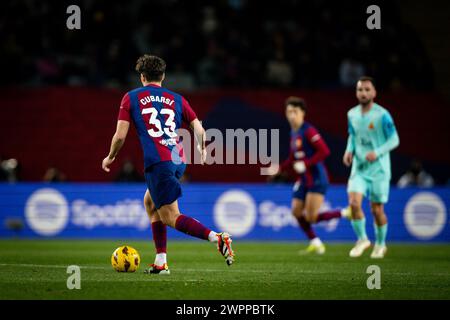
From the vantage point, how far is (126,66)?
20.6 metres

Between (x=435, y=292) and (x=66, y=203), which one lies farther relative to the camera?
(x=66, y=203)

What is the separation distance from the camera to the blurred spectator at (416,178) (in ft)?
64.4

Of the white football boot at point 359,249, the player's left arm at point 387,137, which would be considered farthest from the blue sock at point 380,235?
the player's left arm at point 387,137

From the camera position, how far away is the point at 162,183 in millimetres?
8711

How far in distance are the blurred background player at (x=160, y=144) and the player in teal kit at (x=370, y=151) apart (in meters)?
4.06

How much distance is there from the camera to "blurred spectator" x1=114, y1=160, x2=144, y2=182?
64.9ft

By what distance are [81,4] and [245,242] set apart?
25.5 ft

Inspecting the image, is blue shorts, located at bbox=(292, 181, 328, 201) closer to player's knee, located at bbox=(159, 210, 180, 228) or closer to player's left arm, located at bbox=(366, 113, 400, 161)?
player's left arm, located at bbox=(366, 113, 400, 161)

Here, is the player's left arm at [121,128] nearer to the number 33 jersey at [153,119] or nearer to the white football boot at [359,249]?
the number 33 jersey at [153,119]

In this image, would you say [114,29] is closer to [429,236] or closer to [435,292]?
[429,236]

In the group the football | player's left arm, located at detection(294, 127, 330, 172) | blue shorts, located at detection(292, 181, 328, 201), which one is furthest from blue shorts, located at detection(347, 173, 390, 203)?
the football

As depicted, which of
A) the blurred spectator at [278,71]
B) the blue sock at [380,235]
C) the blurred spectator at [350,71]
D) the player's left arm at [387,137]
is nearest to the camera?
the player's left arm at [387,137]
